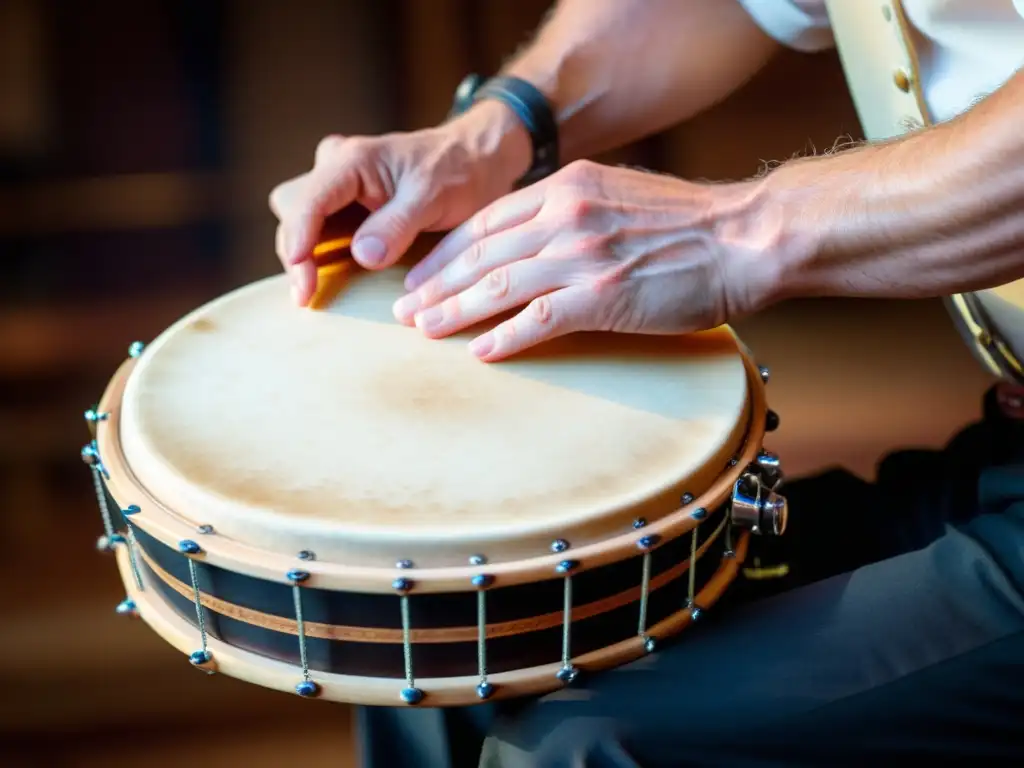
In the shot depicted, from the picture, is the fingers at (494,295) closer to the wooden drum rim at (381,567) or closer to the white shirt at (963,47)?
the wooden drum rim at (381,567)

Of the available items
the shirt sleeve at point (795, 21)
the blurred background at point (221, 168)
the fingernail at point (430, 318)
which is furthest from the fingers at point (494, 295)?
the blurred background at point (221, 168)

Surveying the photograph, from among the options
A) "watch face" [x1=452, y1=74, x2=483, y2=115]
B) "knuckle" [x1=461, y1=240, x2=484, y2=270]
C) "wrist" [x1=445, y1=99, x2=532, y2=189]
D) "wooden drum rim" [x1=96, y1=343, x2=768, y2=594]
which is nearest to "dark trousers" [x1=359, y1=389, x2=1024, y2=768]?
"wooden drum rim" [x1=96, y1=343, x2=768, y2=594]

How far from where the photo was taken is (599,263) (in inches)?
29.4

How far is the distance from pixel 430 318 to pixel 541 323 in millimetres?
99

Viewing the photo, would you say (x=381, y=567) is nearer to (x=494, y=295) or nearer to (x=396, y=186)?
(x=494, y=295)

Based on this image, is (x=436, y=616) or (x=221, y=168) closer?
(x=436, y=616)

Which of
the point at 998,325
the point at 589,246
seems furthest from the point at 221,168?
the point at 998,325

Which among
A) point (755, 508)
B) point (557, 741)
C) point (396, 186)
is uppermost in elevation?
point (396, 186)

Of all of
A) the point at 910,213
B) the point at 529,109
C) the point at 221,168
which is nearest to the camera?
the point at 910,213

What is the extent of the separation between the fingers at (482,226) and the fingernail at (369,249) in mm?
34

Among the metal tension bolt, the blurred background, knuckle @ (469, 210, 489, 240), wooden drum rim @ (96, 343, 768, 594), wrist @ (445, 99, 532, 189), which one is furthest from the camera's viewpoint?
the blurred background

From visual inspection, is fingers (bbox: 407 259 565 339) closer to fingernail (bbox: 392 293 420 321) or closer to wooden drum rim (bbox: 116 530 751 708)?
fingernail (bbox: 392 293 420 321)

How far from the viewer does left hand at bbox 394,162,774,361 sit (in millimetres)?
744

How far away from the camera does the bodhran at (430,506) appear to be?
1.95 ft
